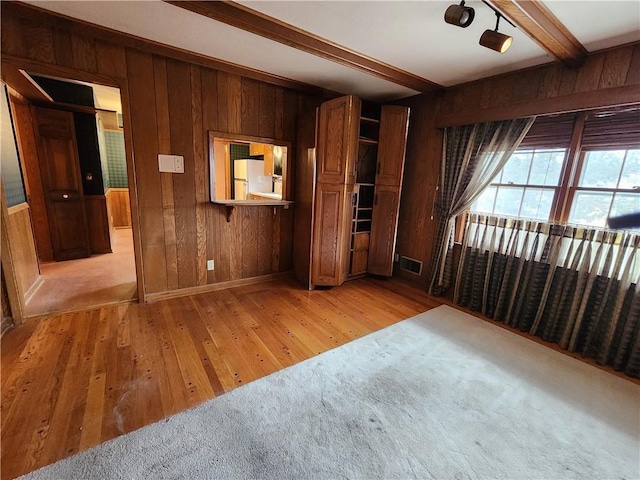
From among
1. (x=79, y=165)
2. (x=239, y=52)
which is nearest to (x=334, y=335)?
(x=239, y=52)

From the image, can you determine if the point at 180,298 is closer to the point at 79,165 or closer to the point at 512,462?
the point at 79,165

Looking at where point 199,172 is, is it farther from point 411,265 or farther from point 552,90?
point 552,90

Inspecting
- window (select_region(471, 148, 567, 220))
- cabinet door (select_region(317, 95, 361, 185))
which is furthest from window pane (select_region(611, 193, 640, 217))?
cabinet door (select_region(317, 95, 361, 185))

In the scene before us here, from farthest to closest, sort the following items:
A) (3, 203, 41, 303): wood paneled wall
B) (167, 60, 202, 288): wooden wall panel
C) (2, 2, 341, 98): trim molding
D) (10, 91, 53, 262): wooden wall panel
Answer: (10, 91, 53, 262): wooden wall panel → (167, 60, 202, 288): wooden wall panel → (3, 203, 41, 303): wood paneled wall → (2, 2, 341, 98): trim molding

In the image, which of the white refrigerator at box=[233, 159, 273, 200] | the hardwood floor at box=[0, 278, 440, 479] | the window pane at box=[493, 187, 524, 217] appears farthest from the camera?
the white refrigerator at box=[233, 159, 273, 200]

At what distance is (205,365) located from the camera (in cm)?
196

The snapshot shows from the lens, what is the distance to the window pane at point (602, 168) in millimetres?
2178

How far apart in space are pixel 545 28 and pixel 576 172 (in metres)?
1.22

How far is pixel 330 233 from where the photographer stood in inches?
128

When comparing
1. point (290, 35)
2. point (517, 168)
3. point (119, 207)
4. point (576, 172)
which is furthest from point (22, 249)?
point (576, 172)

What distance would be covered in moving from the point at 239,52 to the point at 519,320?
3.59 meters

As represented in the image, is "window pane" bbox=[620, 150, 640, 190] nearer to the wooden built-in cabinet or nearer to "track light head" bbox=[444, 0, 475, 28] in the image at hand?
"track light head" bbox=[444, 0, 475, 28]

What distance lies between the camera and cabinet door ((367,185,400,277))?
3.50m

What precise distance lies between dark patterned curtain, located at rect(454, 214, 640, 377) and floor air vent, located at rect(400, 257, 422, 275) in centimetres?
58
